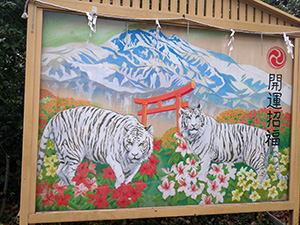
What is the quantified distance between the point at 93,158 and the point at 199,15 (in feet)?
6.85

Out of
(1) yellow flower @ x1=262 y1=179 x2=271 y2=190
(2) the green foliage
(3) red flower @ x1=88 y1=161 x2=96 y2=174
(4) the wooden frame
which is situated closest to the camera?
(4) the wooden frame

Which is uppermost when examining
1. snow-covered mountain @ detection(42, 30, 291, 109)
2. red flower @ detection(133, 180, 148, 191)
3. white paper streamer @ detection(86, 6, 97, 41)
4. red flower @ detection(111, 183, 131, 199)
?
white paper streamer @ detection(86, 6, 97, 41)

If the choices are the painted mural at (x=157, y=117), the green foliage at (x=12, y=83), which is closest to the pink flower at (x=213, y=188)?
the painted mural at (x=157, y=117)

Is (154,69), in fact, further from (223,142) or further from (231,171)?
(231,171)

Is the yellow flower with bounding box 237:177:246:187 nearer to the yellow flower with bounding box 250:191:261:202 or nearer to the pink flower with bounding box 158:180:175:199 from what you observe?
the yellow flower with bounding box 250:191:261:202

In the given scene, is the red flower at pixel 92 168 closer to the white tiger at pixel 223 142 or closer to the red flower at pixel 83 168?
the red flower at pixel 83 168

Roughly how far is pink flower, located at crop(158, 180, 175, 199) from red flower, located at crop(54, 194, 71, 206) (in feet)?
3.40

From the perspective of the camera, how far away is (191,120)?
3188mm

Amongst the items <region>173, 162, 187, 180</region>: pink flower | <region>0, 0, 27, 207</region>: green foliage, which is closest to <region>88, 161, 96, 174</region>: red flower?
<region>173, 162, 187, 180</region>: pink flower

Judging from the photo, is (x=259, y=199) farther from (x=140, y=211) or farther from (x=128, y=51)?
(x=128, y=51)

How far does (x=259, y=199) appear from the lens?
3371 millimetres

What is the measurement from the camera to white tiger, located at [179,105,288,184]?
10.5 ft

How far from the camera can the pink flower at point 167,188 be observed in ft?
10.2

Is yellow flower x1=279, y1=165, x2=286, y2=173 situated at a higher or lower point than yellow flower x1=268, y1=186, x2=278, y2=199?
higher
